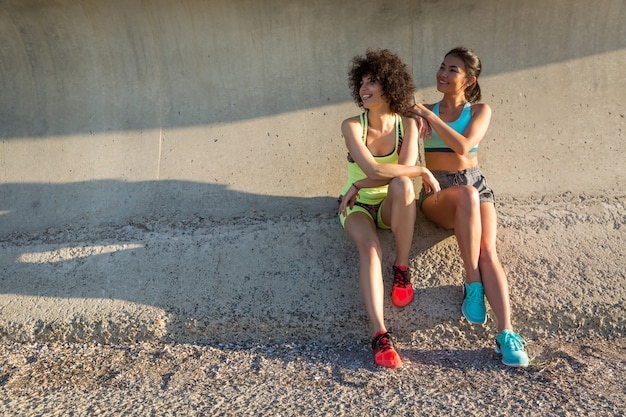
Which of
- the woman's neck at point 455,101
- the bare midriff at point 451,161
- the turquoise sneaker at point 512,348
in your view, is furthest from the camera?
the woman's neck at point 455,101

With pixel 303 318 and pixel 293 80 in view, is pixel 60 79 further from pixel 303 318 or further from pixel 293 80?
pixel 303 318

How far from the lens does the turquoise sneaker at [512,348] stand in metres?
3.31

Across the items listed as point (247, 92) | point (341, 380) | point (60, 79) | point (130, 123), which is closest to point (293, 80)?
point (247, 92)

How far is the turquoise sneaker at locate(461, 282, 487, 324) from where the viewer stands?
3.60 metres

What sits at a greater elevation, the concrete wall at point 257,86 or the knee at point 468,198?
the concrete wall at point 257,86

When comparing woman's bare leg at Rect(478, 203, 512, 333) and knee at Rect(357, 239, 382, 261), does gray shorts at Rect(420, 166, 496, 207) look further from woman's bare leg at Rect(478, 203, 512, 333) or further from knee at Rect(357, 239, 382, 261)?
knee at Rect(357, 239, 382, 261)

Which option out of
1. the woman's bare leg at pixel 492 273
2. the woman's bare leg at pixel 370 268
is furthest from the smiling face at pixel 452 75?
the woman's bare leg at pixel 370 268

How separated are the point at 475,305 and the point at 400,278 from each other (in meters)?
0.40

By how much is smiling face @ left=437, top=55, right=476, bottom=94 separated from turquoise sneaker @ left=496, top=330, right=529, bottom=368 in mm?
1385

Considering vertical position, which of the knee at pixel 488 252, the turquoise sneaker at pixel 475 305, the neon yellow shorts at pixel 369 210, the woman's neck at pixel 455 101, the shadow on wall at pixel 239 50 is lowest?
the turquoise sneaker at pixel 475 305

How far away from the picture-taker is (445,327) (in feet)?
12.1

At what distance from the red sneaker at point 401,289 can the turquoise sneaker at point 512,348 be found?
0.51 meters

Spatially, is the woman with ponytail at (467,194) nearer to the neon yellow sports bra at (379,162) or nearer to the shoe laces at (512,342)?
the shoe laces at (512,342)

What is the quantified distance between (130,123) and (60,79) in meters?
0.55
